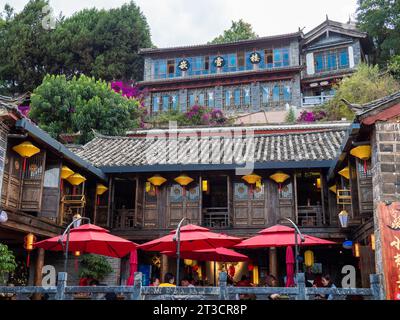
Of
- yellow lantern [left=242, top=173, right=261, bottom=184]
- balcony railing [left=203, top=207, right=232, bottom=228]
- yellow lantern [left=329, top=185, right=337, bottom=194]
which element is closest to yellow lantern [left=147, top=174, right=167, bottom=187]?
balcony railing [left=203, top=207, right=232, bottom=228]

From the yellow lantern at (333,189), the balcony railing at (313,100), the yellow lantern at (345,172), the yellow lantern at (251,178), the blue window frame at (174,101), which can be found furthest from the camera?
the blue window frame at (174,101)

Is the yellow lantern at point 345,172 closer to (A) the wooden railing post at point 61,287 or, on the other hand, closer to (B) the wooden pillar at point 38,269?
(A) the wooden railing post at point 61,287

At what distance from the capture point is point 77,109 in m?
24.8

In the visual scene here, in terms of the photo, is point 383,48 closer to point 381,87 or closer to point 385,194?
point 381,87

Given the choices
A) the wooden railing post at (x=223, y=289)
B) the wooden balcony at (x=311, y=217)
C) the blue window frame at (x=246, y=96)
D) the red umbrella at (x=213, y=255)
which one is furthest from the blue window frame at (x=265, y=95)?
the wooden railing post at (x=223, y=289)

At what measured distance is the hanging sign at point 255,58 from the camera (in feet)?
109

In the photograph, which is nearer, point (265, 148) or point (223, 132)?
point (265, 148)

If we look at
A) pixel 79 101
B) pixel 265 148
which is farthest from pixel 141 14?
pixel 265 148

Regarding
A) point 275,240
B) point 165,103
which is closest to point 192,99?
point 165,103

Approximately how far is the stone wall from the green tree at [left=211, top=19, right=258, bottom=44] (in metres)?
31.1

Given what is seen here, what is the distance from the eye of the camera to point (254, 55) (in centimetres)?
3322

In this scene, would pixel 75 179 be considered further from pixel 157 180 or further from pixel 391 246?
pixel 391 246

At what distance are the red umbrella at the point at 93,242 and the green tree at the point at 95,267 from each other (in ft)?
8.97
